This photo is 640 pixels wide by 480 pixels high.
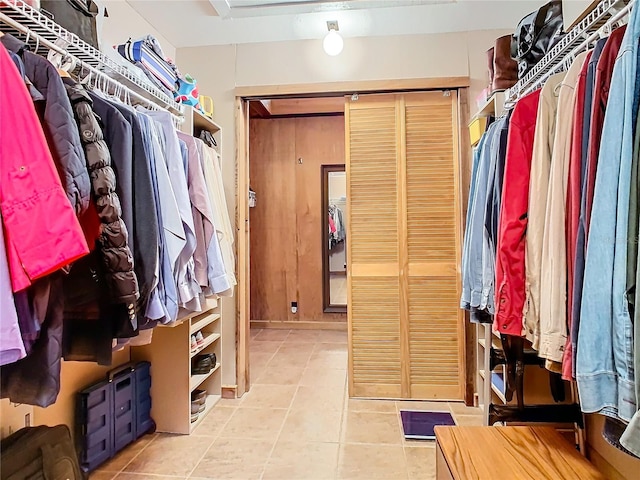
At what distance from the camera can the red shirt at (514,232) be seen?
3.91 feet

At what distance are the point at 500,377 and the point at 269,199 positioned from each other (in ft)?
11.1

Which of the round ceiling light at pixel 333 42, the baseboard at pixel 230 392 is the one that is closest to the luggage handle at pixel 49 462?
the baseboard at pixel 230 392

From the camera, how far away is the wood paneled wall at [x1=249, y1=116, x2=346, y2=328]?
471cm

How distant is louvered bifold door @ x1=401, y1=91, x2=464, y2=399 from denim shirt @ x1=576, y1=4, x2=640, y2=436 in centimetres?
180

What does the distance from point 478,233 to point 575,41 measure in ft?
2.48

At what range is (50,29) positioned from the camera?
1.21 m

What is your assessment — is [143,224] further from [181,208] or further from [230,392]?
[230,392]

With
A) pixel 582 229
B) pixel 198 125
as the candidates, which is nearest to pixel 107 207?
pixel 582 229

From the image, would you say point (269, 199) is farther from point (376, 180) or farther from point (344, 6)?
point (344, 6)

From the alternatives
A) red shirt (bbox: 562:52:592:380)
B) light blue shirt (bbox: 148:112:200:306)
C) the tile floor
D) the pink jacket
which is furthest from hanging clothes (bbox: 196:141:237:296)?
red shirt (bbox: 562:52:592:380)

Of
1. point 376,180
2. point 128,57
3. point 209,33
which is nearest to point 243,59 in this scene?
point 209,33

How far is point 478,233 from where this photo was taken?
5.39 ft

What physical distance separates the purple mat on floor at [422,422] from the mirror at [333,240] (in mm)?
2343

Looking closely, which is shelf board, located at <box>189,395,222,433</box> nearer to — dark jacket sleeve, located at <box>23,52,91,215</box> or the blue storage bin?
the blue storage bin
